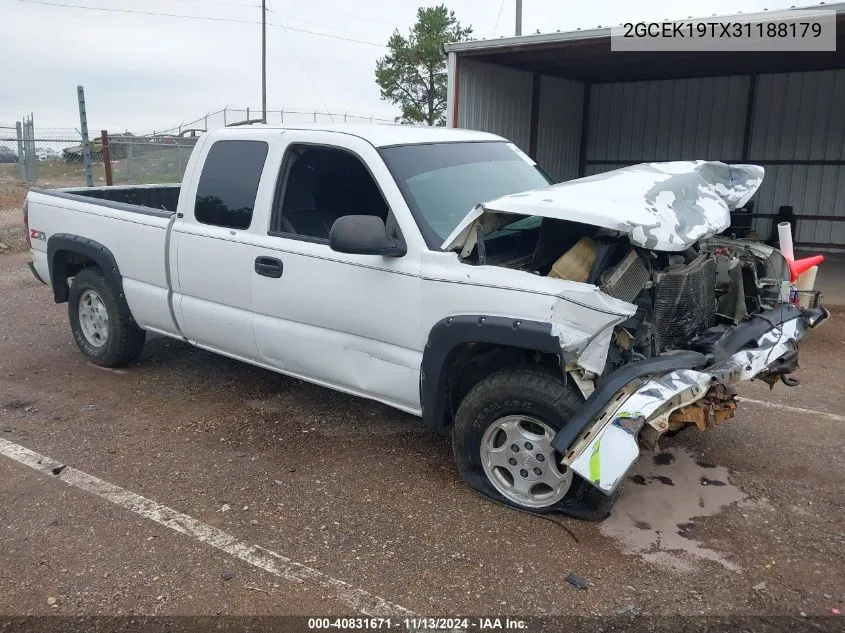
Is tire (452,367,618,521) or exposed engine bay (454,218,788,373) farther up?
exposed engine bay (454,218,788,373)

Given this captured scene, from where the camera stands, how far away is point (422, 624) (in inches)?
115

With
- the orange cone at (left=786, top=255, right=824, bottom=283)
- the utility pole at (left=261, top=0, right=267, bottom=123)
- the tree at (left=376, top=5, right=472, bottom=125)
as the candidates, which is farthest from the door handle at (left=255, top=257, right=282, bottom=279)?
the utility pole at (left=261, top=0, right=267, bottom=123)

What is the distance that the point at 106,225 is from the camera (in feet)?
18.2

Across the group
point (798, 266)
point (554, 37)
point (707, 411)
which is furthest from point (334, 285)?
point (554, 37)

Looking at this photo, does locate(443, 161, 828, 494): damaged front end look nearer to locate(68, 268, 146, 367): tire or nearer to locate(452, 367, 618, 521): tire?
locate(452, 367, 618, 521): tire

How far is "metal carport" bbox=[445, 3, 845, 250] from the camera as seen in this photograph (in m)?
12.5

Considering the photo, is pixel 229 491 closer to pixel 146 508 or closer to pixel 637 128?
pixel 146 508

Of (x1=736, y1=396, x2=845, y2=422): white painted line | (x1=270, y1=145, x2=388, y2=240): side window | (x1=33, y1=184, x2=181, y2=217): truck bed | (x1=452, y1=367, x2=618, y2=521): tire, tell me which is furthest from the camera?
(x1=33, y1=184, x2=181, y2=217): truck bed

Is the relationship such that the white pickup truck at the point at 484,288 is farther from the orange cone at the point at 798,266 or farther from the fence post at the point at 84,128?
the fence post at the point at 84,128

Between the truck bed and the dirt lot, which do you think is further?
the truck bed

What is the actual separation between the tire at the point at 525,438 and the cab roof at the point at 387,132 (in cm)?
156

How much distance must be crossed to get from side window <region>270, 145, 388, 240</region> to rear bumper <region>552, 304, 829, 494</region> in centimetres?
185

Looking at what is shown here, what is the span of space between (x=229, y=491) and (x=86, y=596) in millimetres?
1014

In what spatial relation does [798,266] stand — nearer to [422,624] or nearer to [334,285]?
[334,285]
